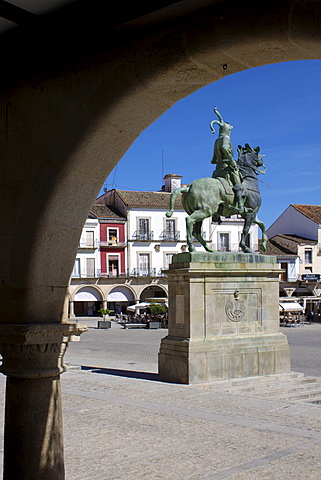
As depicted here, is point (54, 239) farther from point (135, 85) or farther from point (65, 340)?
point (135, 85)

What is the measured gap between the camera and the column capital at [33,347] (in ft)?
12.8

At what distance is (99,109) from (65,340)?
5.04ft

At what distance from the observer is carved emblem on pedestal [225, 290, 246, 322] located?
11086mm

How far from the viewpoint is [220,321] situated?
10930 millimetres

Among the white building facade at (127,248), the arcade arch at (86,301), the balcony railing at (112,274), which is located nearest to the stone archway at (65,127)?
the arcade arch at (86,301)

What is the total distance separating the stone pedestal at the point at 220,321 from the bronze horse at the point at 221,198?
623mm

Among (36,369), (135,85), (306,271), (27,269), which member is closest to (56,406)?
(36,369)

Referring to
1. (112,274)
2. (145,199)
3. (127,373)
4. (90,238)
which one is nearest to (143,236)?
(145,199)

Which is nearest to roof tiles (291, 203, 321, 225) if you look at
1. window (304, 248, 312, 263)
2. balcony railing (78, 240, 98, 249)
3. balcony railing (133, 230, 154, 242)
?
window (304, 248, 312, 263)

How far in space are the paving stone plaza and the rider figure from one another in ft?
11.6

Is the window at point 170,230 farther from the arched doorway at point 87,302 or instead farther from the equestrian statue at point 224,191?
the equestrian statue at point 224,191

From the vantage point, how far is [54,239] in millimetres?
3832

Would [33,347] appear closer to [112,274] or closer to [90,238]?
[90,238]

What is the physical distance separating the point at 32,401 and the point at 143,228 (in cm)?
4346
